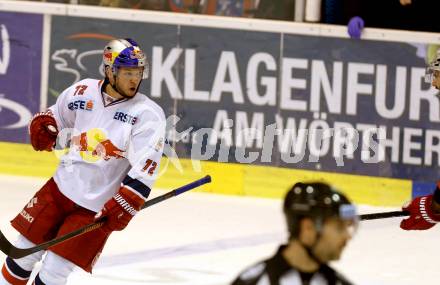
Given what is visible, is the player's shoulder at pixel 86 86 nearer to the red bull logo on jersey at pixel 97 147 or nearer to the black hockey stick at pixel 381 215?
the red bull logo on jersey at pixel 97 147

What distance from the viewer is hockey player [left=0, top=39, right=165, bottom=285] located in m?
5.45

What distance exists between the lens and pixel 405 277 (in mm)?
6973

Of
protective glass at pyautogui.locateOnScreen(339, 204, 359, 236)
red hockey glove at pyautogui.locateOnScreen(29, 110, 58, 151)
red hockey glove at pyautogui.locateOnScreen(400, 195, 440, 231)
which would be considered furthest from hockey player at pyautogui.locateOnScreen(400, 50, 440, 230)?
protective glass at pyautogui.locateOnScreen(339, 204, 359, 236)

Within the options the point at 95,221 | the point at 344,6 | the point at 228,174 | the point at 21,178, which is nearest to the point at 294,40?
the point at 344,6

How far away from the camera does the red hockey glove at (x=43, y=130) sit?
5762mm

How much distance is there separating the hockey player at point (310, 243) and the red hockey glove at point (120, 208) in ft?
5.90

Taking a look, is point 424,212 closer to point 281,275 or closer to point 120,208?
point 120,208

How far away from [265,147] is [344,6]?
1.07m

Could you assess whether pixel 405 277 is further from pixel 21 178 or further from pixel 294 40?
pixel 21 178

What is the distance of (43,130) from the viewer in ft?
18.9

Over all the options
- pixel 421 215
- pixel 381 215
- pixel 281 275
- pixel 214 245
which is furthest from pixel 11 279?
pixel 281 275

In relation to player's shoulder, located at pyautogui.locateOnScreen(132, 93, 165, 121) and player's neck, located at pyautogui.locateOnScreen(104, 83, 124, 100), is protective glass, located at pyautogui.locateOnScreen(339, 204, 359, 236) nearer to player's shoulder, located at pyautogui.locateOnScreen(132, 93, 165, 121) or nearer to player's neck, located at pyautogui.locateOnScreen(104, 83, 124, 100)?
player's shoulder, located at pyautogui.locateOnScreen(132, 93, 165, 121)

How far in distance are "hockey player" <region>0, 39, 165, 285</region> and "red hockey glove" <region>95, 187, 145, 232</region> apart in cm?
6

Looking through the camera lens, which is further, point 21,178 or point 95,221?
point 21,178
